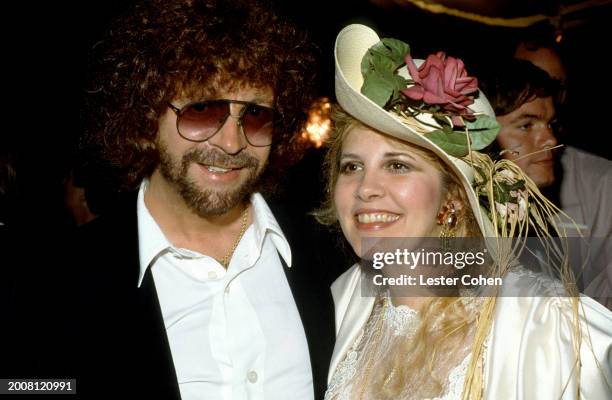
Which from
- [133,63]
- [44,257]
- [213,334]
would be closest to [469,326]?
[213,334]

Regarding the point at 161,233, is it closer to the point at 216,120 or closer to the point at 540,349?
the point at 216,120

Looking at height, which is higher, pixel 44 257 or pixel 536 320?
pixel 44 257

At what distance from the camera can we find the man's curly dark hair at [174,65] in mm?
2354

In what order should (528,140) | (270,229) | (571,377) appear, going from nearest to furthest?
(571,377) < (270,229) < (528,140)

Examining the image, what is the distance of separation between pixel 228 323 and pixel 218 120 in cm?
77

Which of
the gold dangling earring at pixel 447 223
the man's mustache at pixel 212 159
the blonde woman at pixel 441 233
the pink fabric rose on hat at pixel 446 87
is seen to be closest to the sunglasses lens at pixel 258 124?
the man's mustache at pixel 212 159

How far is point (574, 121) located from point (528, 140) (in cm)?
159

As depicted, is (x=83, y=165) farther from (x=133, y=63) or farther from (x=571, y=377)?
(x=571, y=377)

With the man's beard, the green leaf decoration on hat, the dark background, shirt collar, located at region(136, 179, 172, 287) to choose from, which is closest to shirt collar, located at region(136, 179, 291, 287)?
shirt collar, located at region(136, 179, 172, 287)

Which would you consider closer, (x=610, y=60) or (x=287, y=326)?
(x=287, y=326)

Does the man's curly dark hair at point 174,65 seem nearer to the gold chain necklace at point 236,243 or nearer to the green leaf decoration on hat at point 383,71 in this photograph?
the gold chain necklace at point 236,243

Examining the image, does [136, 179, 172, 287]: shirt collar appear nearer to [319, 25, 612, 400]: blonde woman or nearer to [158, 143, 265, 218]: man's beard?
[158, 143, 265, 218]: man's beard

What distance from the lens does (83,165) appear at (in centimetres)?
430

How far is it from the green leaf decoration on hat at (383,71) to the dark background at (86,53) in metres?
2.00
